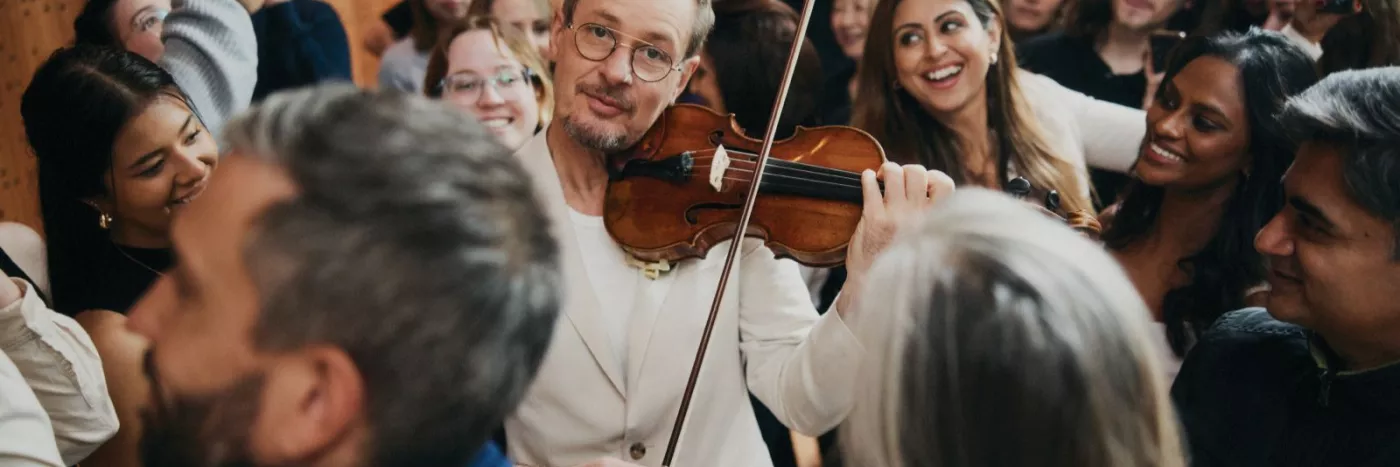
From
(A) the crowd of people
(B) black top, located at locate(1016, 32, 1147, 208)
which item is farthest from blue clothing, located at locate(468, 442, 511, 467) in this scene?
(B) black top, located at locate(1016, 32, 1147, 208)

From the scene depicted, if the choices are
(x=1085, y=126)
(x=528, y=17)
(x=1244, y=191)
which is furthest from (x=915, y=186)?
(x=528, y=17)

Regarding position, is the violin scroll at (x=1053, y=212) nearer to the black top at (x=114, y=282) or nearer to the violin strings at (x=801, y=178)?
the violin strings at (x=801, y=178)

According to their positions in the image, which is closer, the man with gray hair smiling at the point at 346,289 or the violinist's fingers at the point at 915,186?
the man with gray hair smiling at the point at 346,289

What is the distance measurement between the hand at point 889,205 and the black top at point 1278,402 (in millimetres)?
497

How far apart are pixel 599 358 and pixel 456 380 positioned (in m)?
0.82

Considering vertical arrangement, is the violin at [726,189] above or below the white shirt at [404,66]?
above

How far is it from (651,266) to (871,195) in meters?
0.34

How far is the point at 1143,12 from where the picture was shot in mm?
2479

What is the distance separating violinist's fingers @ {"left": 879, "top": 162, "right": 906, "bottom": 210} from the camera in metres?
1.50

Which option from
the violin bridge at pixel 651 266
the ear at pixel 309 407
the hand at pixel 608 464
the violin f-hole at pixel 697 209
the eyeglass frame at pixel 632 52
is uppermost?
the ear at pixel 309 407

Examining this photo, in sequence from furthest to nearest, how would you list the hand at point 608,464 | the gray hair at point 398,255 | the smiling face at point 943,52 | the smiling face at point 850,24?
the smiling face at point 850,24 < the smiling face at point 943,52 < the hand at point 608,464 < the gray hair at point 398,255

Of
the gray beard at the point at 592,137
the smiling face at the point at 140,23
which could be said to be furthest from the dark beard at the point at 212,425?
the smiling face at the point at 140,23

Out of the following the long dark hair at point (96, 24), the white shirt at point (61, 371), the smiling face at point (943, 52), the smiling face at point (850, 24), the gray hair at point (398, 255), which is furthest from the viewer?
the smiling face at point (850, 24)

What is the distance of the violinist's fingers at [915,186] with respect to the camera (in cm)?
148
